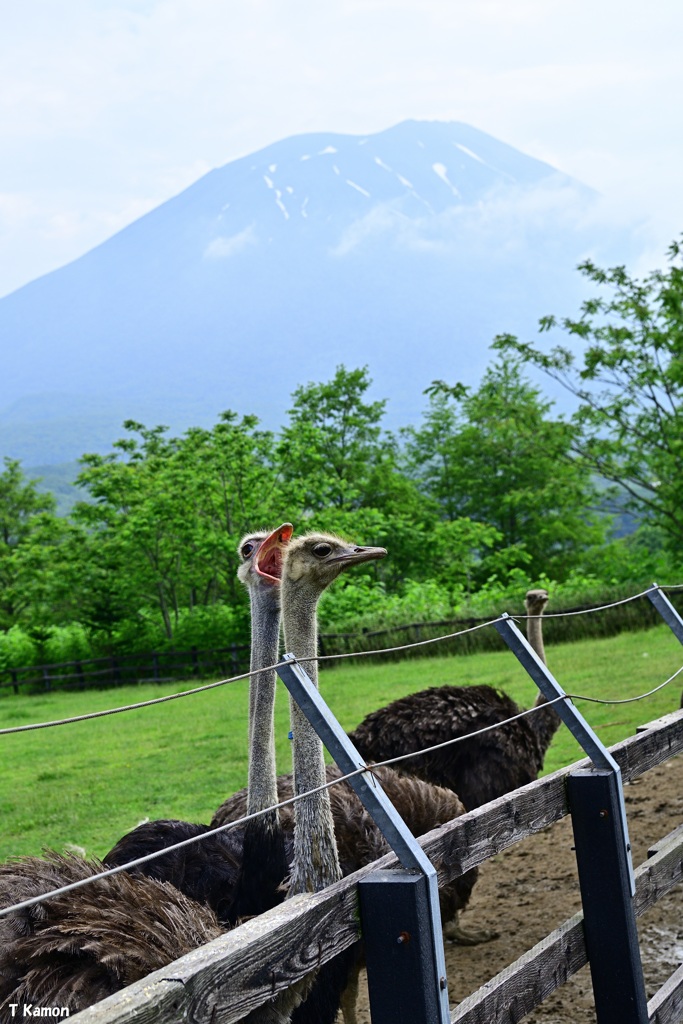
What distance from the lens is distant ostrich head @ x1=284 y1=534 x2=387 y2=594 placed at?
11.7 feet

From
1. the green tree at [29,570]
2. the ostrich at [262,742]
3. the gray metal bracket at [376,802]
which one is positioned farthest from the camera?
the green tree at [29,570]

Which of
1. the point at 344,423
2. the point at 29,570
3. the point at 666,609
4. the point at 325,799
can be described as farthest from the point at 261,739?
the point at 344,423

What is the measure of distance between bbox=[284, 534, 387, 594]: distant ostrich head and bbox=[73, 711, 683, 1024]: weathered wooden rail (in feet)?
3.06

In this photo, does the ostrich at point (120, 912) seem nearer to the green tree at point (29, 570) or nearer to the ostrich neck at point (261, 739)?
the ostrich neck at point (261, 739)

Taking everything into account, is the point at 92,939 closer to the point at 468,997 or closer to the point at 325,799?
the point at 325,799

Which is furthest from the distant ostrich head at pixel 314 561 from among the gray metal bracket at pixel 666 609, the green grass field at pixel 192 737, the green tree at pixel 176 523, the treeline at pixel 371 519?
the green tree at pixel 176 523

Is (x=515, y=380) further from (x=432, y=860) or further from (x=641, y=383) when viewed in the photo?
(x=432, y=860)

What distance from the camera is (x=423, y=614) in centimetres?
2241

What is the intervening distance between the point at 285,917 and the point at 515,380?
50248 mm

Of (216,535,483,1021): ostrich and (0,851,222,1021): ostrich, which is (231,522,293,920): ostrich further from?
(0,851,222,1021): ostrich

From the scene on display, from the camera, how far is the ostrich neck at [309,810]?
277cm

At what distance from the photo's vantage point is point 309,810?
2869 millimetres

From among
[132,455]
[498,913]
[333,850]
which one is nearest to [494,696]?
[498,913]

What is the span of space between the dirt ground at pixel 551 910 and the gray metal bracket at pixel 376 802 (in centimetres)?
236
